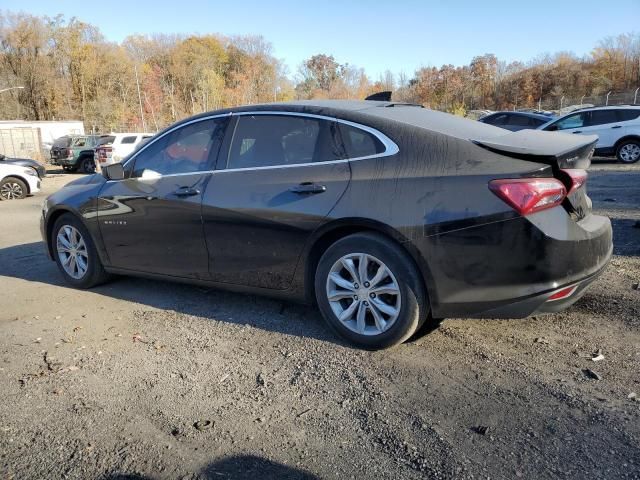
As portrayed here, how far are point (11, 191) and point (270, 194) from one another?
1267 centimetres

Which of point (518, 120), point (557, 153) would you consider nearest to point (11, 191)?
point (557, 153)

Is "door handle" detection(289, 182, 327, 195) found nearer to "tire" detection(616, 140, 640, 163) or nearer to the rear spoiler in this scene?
the rear spoiler

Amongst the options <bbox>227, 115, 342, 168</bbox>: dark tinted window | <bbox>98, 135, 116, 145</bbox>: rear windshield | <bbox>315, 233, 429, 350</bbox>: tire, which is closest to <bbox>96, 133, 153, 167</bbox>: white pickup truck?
<bbox>98, 135, 116, 145</bbox>: rear windshield

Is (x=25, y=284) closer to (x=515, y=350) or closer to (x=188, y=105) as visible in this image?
(x=515, y=350)

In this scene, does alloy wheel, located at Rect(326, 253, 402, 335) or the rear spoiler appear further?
alloy wheel, located at Rect(326, 253, 402, 335)

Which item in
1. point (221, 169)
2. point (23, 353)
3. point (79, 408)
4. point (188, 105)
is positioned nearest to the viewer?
point (79, 408)

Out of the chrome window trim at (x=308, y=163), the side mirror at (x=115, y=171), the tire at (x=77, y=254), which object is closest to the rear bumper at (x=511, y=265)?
the chrome window trim at (x=308, y=163)

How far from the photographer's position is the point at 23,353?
12.4ft

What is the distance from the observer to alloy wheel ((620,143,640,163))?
1527 cm

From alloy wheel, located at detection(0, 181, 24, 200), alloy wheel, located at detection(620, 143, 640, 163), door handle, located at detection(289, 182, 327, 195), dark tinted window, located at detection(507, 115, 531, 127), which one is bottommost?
alloy wheel, located at detection(620, 143, 640, 163)

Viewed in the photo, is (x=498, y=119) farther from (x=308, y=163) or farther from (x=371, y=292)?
(x=371, y=292)

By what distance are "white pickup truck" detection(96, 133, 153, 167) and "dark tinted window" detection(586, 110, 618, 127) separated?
16323 millimetres

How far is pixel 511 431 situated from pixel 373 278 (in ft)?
4.16

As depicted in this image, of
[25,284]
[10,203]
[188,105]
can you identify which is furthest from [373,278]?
[188,105]
